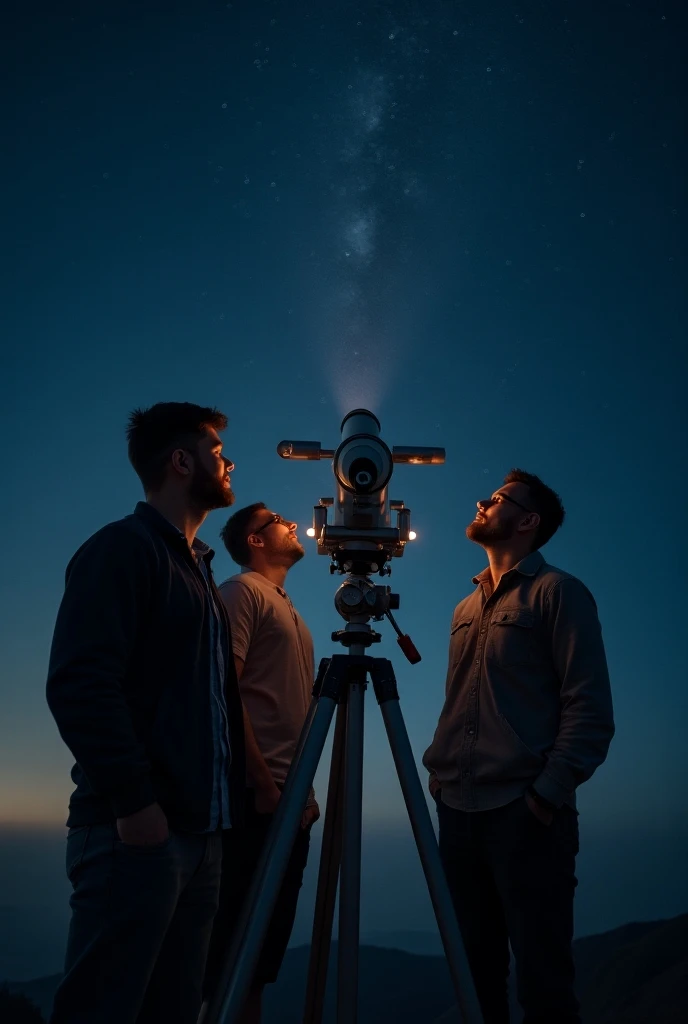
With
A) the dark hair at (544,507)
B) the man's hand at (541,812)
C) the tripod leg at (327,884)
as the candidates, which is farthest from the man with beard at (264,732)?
the dark hair at (544,507)

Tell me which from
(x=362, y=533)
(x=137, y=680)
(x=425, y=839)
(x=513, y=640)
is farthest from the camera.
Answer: (x=513, y=640)

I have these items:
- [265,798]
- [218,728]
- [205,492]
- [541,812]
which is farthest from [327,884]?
[205,492]

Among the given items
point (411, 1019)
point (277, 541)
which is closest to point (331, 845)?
point (277, 541)

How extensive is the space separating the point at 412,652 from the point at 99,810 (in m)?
1.05

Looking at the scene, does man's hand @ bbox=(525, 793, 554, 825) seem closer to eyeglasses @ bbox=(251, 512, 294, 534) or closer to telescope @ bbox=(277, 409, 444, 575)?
telescope @ bbox=(277, 409, 444, 575)

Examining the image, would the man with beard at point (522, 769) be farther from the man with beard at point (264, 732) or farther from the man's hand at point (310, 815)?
the man with beard at point (264, 732)

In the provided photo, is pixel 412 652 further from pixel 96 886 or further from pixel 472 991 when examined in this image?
pixel 96 886

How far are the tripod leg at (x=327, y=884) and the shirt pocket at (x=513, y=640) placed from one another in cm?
61

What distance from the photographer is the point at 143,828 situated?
1.34 meters

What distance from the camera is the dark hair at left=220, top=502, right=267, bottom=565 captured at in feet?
9.88

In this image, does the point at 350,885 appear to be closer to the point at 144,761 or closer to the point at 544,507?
the point at 144,761

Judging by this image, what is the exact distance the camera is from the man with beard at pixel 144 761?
1313 millimetres

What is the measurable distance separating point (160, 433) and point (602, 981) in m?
5.49

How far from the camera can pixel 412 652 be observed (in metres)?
2.14
